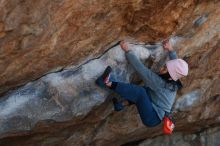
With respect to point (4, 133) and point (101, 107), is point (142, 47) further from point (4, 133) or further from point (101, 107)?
point (4, 133)

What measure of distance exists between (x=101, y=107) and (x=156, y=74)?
2.90 ft

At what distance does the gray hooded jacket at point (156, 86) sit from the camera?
5.57 meters

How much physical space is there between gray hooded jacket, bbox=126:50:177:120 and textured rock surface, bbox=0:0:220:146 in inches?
5.6

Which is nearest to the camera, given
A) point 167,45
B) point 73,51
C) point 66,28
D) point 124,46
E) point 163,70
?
point 66,28

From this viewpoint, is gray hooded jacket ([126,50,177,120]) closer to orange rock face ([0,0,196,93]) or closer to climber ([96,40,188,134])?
climber ([96,40,188,134])

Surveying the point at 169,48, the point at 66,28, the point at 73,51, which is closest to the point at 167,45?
the point at 169,48

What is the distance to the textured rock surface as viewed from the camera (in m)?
4.81

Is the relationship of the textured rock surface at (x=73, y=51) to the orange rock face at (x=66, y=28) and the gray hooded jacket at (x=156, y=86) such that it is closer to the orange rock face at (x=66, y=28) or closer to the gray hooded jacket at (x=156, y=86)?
the orange rock face at (x=66, y=28)

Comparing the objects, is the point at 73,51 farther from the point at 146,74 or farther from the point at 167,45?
the point at 167,45

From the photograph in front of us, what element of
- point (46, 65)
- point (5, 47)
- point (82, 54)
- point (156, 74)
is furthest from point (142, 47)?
point (5, 47)

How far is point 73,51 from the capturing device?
5344 mm

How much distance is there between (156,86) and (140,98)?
228mm

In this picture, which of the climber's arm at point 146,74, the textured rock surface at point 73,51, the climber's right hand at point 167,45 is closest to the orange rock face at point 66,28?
the textured rock surface at point 73,51

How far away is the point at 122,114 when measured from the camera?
682cm
